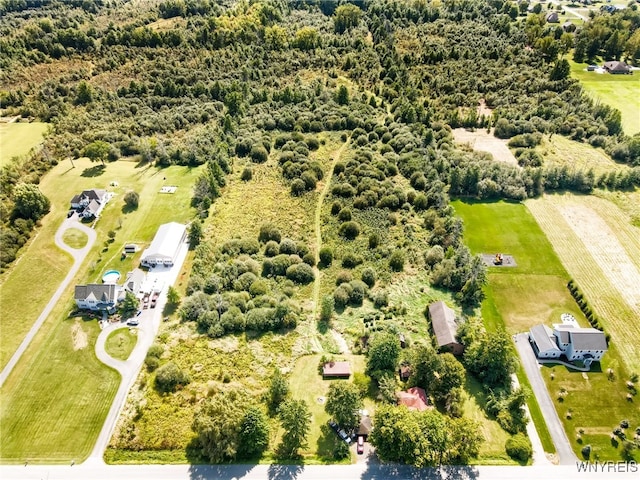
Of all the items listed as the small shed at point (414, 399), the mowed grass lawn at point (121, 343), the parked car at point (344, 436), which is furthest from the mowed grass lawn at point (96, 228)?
the small shed at point (414, 399)

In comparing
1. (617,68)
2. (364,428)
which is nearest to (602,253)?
(364,428)

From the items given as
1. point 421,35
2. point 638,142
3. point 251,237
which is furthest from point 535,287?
point 421,35

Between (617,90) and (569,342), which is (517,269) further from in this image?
(617,90)

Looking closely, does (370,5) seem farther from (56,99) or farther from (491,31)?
(56,99)

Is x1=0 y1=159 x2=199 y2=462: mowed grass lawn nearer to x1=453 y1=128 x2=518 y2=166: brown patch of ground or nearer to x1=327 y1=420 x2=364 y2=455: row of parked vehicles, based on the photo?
x1=327 y1=420 x2=364 y2=455: row of parked vehicles

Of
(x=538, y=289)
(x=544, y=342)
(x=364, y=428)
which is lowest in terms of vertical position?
(x=538, y=289)

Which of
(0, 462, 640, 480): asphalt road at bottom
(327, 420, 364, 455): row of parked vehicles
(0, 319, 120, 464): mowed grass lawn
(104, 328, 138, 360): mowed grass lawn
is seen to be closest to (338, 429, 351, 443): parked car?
(327, 420, 364, 455): row of parked vehicles

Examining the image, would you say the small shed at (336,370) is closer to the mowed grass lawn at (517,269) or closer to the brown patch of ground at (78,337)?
the mowed grass lawn at (517,269)
